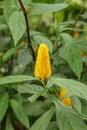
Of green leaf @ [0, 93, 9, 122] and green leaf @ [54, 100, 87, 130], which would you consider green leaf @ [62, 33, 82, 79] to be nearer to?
green leaf @ [54, 100, 87, 130]

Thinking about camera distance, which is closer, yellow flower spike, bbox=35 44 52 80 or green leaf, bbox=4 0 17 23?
yellow flower spike, bbox=35 44 52 80

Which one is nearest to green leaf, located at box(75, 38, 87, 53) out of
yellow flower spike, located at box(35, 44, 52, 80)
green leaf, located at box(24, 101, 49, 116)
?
green leaf, located at box(24, 101, 49, 116)

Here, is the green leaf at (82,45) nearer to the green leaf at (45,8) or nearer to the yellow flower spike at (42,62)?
the green leaf at (45,8)

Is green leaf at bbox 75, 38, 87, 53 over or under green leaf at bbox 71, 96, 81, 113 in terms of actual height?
over

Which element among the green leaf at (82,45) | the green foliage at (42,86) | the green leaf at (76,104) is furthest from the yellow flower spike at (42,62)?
the green leaf at (82,45)

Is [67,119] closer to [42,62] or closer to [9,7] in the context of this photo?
[42,62]

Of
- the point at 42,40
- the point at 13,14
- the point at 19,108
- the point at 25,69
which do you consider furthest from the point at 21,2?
the point at 25,69

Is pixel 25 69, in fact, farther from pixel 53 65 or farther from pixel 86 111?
pixel 86 111
